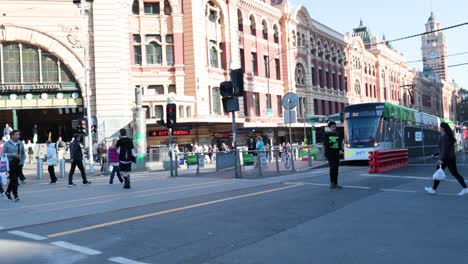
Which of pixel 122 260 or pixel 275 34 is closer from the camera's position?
pixel 122 260

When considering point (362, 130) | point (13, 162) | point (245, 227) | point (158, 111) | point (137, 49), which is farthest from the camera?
point (137, 49)

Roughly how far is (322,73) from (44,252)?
5933 cm

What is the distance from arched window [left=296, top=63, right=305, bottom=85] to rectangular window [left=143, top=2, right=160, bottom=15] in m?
21.5

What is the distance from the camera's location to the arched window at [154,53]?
40688mm

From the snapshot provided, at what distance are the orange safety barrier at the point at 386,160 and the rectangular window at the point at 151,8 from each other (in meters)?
25.3

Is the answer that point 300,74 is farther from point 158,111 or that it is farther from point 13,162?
point 13,162

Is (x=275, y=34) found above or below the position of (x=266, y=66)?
above

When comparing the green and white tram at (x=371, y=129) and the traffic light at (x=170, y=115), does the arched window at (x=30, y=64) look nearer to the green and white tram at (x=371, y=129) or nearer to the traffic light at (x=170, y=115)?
the traffic light at (x=170, y=115)

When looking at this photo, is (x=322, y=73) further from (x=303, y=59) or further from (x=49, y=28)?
(x=49, y=28)

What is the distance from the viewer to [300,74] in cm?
5828

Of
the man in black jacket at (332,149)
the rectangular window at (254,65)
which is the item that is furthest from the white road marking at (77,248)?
the rectangular window at (254,65)

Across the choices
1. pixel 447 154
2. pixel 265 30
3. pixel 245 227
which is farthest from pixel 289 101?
pixel 265 30

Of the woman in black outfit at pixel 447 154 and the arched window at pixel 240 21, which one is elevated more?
the arched window at pixel 240 21

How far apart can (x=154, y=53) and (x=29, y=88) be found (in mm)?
10021
